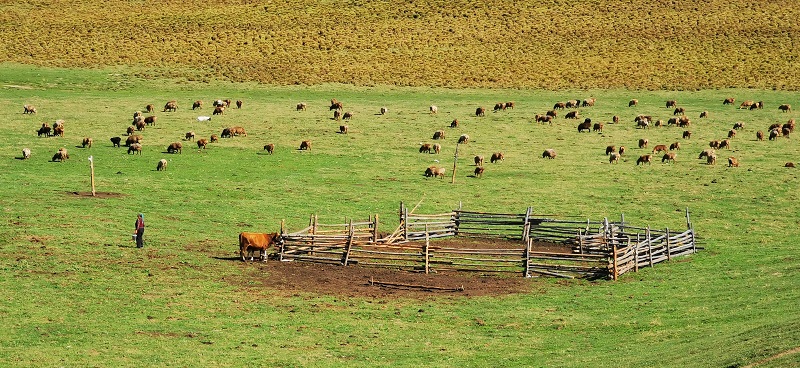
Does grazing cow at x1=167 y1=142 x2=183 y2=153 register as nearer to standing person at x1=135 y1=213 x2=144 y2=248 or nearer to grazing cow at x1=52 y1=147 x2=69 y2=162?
grazing cow at x1=52 y1=147 x2=69 y2=162

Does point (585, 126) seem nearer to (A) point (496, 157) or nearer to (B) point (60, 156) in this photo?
(A) point (496, 157)

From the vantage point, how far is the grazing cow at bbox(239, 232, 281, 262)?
108 ft

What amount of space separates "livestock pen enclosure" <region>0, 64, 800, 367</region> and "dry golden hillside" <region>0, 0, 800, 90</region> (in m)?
9.47

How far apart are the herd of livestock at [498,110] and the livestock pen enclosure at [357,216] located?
0.53 m

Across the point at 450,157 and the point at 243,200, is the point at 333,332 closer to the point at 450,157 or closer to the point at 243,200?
the point at 243,200

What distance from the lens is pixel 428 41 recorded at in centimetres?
9200

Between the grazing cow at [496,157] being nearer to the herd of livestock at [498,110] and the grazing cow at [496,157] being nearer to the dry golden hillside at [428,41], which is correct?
the herd of livestock at [498,110]

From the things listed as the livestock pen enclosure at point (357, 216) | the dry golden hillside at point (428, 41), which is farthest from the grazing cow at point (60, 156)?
the dry golden hillside at point (428, 41)

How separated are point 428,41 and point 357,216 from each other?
53772 millimetres

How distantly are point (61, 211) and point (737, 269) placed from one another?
22.8 m

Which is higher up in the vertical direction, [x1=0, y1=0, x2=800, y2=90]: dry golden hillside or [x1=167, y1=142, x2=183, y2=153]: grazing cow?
[x1=0, y1=0, x2=800, y2=90]: dry golden hillside

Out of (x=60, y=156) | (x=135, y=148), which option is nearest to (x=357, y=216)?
(x=135, y=148)

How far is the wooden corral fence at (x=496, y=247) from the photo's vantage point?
33.2m

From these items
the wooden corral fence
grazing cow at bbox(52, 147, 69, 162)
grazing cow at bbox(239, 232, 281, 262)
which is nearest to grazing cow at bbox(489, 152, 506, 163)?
the wooden corral fence
